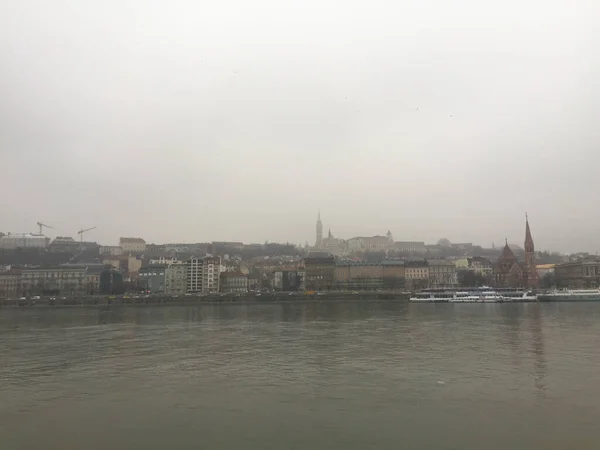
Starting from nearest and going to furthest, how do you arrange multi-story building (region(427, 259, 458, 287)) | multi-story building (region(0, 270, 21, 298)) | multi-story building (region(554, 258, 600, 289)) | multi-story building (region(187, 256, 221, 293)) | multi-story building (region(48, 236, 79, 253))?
1. multi-story building (region(554, 258, 600, 289))
2. multi-story building (region(0, 270, 21, 298))
3. multi-story building (region(187, 256, 221, 293))
4. multi-story building (region(427, 259, 458, 287))
5. multi-story building (region(48, 236, 79, 253))

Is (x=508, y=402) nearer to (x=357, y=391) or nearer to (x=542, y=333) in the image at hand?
(x=357, y=391)

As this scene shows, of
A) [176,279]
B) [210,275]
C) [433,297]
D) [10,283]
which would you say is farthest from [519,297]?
[10,283]

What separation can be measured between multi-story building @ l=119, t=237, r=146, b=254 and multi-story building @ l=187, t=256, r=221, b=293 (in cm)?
7228

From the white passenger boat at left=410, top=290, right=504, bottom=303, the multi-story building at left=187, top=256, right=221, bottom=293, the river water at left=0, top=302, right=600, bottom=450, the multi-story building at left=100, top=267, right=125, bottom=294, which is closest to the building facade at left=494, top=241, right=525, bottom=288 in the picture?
the white passenger boat at left=410, top=290, right=504, bottom=303

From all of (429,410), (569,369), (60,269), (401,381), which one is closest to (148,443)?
(429,410)

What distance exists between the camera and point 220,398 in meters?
14.0

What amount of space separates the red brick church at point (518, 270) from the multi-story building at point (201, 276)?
2851 inches

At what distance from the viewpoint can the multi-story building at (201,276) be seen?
11638 centimetres

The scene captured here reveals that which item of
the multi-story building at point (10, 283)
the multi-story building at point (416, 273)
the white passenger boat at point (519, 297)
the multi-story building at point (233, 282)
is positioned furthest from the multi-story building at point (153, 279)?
the white passenger boat at point (519, 297)

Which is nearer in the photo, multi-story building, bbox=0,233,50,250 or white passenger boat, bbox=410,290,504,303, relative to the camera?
white passenger boat, bbox=410,290,504,303

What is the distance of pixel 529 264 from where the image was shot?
11331 centimetres

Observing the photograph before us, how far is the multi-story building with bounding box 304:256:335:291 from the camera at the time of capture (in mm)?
120500

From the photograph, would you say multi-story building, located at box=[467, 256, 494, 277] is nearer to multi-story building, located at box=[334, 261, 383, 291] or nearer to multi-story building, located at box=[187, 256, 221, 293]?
multi-story building, located at box=[334, 261, 383, 291]

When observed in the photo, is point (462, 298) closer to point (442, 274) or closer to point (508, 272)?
point (508, 272)
